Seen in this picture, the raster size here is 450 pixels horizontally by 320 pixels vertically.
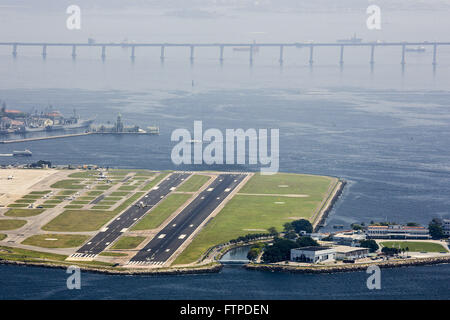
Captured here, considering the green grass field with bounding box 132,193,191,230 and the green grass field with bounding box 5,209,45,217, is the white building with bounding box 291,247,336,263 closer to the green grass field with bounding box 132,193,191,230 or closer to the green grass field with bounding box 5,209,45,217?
the green grass field with bounding box 132,193,191,230

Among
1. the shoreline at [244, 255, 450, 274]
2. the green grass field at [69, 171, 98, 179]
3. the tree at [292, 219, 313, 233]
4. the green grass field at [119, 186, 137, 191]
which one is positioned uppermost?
the green grass field at [69, 171, 98, 179]

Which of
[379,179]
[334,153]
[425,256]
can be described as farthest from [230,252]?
[334,153]

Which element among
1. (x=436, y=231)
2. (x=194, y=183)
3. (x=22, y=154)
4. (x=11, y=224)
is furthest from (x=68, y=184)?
(x=436, y=231)

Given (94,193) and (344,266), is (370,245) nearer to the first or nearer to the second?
(344,266)

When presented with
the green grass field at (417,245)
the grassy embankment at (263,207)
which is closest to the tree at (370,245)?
the green grass field at (417,245)

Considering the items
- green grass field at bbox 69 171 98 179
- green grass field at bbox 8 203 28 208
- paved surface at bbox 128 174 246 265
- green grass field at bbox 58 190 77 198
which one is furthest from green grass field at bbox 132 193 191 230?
green grass field at bbox 69 171 98 179

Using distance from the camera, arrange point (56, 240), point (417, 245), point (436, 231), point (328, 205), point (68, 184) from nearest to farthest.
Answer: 1. point (417, 245)
2. point (56, 240)
3. point (436, 231)
4. point (328, 205)
5. point (68, 184)

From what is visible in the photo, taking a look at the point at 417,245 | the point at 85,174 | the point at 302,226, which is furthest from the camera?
the point at 85,174
